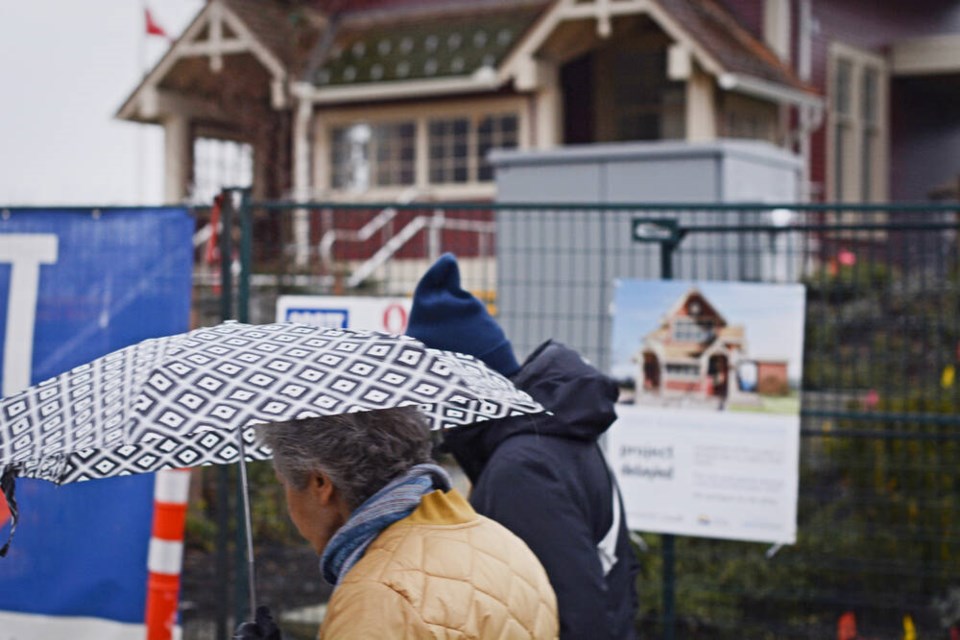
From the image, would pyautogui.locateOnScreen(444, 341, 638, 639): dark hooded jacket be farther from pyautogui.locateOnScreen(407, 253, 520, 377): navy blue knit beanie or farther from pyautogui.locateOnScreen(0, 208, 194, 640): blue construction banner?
pyautogui.locateOnScreen(0, 208, 194, 640): blue construction banner

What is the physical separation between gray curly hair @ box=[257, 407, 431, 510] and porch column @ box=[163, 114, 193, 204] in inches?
719

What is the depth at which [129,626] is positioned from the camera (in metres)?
5.13

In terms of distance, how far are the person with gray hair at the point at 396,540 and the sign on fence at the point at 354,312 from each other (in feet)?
10.2

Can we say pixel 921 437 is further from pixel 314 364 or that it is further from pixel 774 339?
pixel 314 364

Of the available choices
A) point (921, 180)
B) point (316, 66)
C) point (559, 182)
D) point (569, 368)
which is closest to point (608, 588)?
point (569, 368)

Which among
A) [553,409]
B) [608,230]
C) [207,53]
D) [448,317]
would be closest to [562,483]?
[553,409]

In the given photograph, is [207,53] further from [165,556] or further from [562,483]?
[562,483]

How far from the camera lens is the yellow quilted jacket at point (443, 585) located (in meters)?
2.35

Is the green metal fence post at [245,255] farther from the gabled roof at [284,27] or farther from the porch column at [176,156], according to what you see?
the porch column at [176,156]

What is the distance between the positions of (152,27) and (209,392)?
61.0 feet

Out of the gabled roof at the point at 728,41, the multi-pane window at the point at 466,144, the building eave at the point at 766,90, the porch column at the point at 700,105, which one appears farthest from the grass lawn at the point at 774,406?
the multi-pane window at the point at 466,144

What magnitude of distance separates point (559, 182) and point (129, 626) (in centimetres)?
552

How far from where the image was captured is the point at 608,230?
24.5ft

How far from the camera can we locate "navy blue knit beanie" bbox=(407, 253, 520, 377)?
3.44 metres
